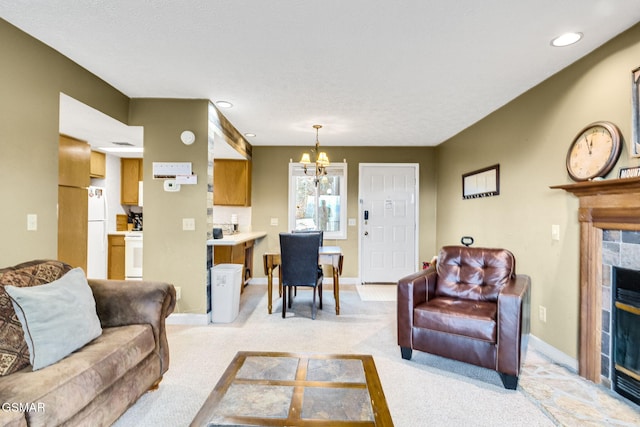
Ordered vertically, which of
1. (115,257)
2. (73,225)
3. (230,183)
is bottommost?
(115,257)

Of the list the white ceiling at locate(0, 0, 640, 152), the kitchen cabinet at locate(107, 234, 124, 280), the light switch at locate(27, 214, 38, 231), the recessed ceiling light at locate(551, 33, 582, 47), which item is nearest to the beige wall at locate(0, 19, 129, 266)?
the light switch at locate(27, 214, 38, 231)

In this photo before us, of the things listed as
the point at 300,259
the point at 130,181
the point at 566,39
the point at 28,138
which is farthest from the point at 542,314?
the point at 130,181

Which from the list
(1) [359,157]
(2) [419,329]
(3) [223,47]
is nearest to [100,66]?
(3) [223,47]

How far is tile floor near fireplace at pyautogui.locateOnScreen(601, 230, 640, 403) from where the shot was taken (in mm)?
2023

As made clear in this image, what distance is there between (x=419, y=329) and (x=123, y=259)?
4097 mm

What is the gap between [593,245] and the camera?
89.7 inches

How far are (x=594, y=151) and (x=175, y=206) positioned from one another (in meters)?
3.77

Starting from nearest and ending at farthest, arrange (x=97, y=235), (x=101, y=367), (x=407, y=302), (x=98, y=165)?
(x=101, y=367) → (x=407, y=302) → (x=97, y=235) → (x=98, y=165)

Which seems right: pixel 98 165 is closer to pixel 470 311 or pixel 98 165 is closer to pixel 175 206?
pixel 175 206

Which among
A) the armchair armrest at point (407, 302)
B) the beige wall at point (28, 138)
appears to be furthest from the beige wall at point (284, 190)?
the beige wall at point (28, 138)

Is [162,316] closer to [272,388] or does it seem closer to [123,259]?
[272,388]

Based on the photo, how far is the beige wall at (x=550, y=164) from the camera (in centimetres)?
219

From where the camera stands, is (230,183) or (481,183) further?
(230,183)

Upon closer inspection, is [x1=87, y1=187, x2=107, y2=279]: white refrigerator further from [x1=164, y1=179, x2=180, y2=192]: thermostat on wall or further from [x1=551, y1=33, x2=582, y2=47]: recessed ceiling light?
[x1=551, y1=33, x2=582, y2=47]: recessed ceiling light
